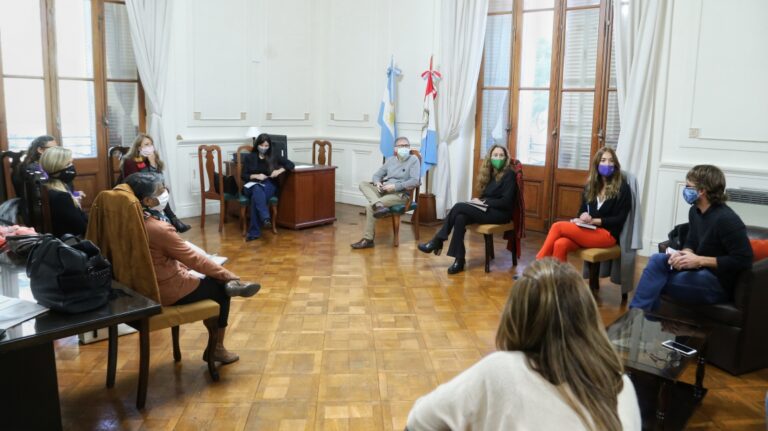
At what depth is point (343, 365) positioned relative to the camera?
3660 millimetres

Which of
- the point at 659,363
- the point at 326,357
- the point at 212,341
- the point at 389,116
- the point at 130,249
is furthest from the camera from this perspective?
the point at 389,116

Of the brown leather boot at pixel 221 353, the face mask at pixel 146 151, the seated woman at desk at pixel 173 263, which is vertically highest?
the face mask at pixel 146 151

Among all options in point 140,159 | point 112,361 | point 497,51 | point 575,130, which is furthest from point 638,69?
point 112,361

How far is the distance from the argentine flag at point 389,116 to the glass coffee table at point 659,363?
16.8 ft

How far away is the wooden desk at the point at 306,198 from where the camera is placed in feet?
23.8

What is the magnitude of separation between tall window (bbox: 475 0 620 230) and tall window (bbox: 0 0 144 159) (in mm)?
4144

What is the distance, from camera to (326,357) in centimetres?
377

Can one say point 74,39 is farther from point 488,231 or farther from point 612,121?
point 612,121

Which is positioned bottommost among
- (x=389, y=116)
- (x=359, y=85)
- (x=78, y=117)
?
(x=78, y=117)

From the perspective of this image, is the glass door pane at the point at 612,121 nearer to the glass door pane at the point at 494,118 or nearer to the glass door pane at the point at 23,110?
the glass door pane at the point at 494,118

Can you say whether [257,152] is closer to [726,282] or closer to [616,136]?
[616,136]

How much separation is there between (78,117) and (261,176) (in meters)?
2.12

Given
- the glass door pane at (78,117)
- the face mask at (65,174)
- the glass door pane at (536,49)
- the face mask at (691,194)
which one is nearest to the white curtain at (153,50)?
the glass door pane at (78,117)

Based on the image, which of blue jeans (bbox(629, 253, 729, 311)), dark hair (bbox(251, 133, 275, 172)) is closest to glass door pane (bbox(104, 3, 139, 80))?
dark hair (bbox(251, 133, 275, 172))
